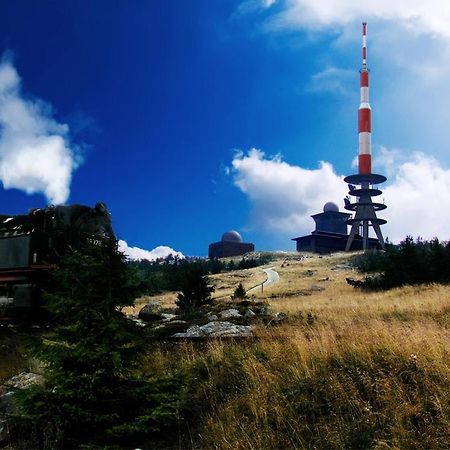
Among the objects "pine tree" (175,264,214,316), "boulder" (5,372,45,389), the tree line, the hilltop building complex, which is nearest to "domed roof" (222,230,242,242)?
the hilltop building complex

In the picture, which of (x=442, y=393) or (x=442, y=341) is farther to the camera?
(x=442, y=341)

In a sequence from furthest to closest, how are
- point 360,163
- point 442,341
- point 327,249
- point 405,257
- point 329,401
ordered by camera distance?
point 327,249 < point 360,163 < point 405,257 < point 442,341 < point 329,401

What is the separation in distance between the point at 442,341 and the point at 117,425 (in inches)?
202

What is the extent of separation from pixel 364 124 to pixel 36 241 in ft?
275

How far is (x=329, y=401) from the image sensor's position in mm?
6848

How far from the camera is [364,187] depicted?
102688mm

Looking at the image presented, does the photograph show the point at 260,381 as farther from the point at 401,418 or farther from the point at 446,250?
the point at 446,250

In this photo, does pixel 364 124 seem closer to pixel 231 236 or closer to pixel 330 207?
pixel 330 207

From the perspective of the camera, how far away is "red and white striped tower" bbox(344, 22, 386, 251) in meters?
93.1

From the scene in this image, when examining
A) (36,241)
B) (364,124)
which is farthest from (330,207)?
(36,241)

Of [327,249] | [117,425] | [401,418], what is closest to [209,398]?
[117,425]

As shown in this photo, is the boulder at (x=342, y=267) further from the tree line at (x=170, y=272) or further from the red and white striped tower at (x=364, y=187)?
the red and white striped tower at (x=364, y=187)

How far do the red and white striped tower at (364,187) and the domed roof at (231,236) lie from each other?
29.2m

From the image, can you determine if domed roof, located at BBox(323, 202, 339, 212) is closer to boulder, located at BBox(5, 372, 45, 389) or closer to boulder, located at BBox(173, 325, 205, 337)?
boulder, located at BBox(173, 325, 205, 337)
